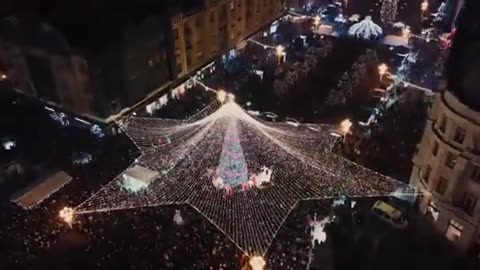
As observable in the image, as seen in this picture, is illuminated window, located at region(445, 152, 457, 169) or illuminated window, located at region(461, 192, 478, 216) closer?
illuminated window, located at region(461, 192, 478, 216)

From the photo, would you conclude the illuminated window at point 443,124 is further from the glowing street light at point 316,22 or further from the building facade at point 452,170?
the glowing street light at point 316,22

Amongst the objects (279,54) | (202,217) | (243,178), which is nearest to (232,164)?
(243,178)

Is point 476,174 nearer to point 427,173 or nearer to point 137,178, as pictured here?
point 427,173

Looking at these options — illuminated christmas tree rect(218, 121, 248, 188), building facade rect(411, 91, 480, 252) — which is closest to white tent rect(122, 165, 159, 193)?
illuminated christmas tree rect(218, 121, 248, 188)

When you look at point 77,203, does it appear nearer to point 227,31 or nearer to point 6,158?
point 6,158

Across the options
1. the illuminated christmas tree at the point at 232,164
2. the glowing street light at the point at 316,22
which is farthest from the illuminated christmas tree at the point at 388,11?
the illuminated christmas tree at the point at 232,164

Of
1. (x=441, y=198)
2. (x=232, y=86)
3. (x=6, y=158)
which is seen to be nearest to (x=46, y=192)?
(x=6, y=158)

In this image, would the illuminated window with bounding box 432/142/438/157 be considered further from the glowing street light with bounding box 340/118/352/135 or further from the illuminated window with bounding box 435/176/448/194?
the glowing street light with bounding box 340/118/352/135

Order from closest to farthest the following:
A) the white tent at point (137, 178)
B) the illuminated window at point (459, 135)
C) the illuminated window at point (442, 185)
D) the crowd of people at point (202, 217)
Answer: the illuminated window at point (459, 135) < the illuminated window at point (442, 185) < the crowd of people at point (202, 217) < the white tent at point (137, 178)
